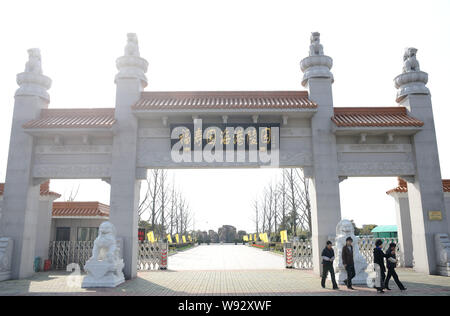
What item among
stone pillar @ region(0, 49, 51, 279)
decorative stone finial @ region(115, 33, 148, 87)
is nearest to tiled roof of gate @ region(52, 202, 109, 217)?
stone pillar @ region(0, 49, 51, 279)

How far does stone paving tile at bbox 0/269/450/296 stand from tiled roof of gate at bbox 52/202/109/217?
4339 mm

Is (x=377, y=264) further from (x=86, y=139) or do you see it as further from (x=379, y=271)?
(x=86, y=139)

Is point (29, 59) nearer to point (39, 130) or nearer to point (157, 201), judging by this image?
point (39, 130)

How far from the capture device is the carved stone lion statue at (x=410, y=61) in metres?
13.0

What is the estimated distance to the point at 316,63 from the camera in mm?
12547

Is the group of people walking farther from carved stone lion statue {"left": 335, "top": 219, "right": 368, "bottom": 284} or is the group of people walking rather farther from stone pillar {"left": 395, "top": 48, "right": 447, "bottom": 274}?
stone pillar {"left": 395, "top": 48, "right": 447, "bottom": 274}

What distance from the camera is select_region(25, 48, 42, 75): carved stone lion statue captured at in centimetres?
1260

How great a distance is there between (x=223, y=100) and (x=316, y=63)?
13.3 ft

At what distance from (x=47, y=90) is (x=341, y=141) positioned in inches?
476

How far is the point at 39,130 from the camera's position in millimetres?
11406

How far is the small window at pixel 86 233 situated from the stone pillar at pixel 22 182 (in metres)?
4.11

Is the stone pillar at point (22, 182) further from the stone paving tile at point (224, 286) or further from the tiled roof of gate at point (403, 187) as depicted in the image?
the tiled roof of gate at point (403, 187)

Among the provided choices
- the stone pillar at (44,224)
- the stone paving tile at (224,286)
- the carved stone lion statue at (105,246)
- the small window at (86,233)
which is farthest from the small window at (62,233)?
the carved stone lion statue at (105,246)

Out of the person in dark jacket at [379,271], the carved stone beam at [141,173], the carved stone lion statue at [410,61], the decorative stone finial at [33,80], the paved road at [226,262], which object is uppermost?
the carved stone lion statue at [410,61]
